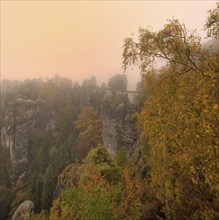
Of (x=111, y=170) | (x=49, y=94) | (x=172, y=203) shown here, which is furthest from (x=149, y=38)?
(x=49, y=94)

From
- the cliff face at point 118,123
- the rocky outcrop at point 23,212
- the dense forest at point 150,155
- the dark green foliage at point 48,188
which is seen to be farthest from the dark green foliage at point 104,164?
the dark green foliage at point 48,188

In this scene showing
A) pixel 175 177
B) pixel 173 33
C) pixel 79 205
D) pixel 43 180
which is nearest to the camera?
pixel 173 33

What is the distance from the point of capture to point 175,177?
13.6 metres

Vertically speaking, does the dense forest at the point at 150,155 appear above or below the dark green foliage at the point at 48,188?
above

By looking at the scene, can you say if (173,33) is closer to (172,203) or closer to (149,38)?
(149,38)

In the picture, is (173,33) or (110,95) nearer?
(173,33)

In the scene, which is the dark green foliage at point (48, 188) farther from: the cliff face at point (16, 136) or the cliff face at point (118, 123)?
the cliff face at point (16, 136)

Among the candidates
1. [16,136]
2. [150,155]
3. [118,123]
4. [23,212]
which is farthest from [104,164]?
[16,136]

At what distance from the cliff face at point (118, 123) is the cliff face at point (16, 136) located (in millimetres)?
41768

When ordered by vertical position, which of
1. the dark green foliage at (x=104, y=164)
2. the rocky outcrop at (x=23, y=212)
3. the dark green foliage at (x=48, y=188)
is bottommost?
the dark green foliage at (x=48, y=188)

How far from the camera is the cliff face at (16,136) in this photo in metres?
79.1

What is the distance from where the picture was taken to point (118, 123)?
52.0 metres

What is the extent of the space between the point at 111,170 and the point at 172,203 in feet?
35.0

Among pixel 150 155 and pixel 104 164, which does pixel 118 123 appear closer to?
pixel 104 164
